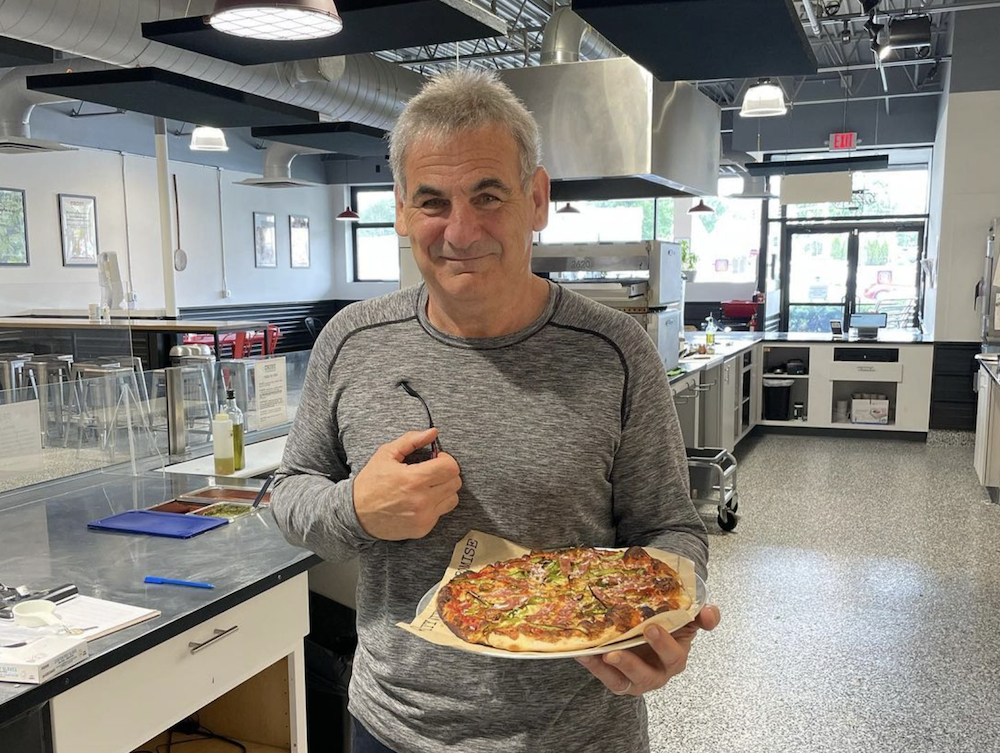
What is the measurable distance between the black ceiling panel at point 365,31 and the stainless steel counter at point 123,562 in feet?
6.24

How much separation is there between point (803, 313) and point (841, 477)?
22.2 feet

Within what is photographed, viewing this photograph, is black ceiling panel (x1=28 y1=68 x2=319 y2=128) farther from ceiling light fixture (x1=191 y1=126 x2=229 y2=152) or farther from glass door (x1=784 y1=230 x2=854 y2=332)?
glass door (x1=784 y1=230 x2=854 y2=332)

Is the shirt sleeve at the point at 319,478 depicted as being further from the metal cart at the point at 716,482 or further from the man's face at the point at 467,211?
the metal cart at the point at 716,482

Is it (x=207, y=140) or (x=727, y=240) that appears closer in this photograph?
(x=207, y=140)

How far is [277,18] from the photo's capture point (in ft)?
9.07

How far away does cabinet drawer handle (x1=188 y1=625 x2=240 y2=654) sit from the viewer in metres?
1.68

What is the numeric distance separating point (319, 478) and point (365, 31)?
8.98ft

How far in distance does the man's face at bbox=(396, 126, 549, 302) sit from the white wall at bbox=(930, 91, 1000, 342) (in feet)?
26.5

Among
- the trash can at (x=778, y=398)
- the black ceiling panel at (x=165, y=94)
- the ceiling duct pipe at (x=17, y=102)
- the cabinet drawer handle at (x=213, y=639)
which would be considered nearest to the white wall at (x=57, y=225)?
the ceiling duct pipe at (x=17, y=102)

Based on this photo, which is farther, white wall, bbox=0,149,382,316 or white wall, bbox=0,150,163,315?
white wall, bbox=0,149,382,316

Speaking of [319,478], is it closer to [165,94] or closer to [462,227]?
[462,227]

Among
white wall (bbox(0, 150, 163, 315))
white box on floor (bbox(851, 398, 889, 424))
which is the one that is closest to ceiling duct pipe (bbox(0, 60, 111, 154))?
white wall (bbox(0, 150, 163, 315))

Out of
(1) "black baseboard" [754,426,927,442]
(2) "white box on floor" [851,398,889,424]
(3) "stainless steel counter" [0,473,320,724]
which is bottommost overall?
(1) "black baseboard" [754,426,927,442]

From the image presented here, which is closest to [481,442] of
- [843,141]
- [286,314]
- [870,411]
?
[870,411]
